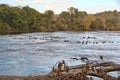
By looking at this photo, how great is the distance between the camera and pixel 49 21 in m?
125

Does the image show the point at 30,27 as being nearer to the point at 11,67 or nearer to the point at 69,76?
the point at 11,67

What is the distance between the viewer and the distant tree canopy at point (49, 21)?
113 meters

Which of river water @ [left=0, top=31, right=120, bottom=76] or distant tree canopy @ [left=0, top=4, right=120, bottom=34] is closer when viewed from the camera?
river water @ [left=0, top=31, right=120, bottom=76]

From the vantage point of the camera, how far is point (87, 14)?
480 feet

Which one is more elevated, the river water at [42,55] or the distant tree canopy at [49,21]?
the distant tree canopy at [49,21]

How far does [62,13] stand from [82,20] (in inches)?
563

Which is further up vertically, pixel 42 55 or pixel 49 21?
pixel 49 21

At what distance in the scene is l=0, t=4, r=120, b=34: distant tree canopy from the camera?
113250mm

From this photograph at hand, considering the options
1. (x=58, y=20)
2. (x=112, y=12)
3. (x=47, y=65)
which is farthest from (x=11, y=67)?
(x=112, y=12)

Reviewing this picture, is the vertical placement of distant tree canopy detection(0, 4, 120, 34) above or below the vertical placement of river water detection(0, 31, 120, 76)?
above

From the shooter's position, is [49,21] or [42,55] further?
[49,21]

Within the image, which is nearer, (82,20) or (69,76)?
(69,76)

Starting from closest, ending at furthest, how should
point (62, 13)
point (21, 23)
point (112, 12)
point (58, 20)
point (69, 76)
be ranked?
point (69, 76), point (21, 23), point (58, 20), point (62, 13), point (112, 12)

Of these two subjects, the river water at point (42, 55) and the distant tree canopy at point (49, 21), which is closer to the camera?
the river water at point (42, 55)
